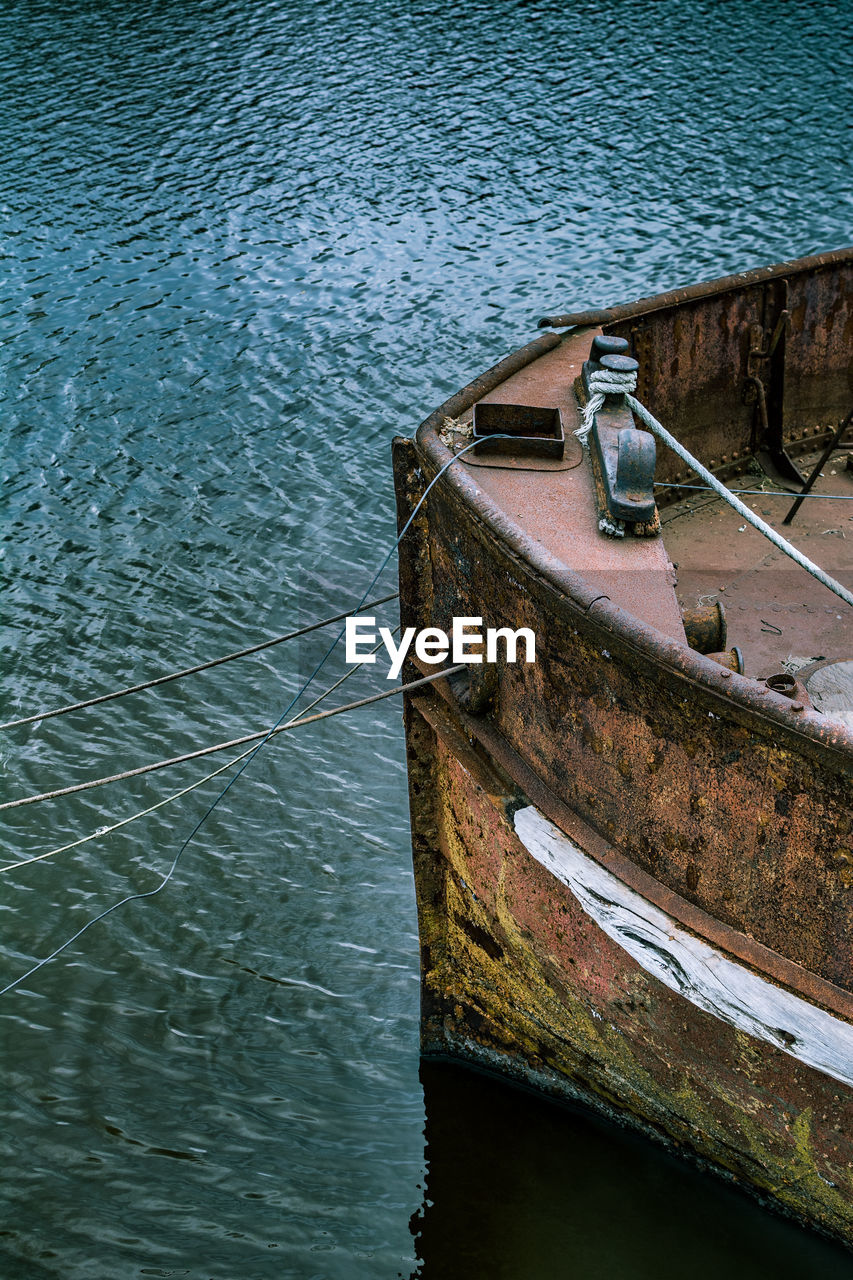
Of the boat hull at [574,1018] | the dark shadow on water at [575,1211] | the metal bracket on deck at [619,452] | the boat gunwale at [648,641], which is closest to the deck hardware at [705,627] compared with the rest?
the metal bracket on deck at [619,452]

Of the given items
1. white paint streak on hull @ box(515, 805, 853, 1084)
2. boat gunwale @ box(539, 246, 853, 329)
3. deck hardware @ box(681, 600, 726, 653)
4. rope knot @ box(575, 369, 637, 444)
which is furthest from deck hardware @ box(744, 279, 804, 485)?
white paint streak on hull @ box(515, 805, 853, 1084)

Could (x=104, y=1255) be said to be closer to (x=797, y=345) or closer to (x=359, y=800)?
(x=359, y=800)

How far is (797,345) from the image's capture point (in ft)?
21.8

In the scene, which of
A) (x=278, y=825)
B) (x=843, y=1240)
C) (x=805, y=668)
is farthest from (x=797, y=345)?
(x=843, y=1240)

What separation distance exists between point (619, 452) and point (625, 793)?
1179mm

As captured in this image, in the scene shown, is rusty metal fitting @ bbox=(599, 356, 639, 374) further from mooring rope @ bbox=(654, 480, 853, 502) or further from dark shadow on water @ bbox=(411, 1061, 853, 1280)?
dark shadow on water @ bbox=(411, 1061, 853, 1280)

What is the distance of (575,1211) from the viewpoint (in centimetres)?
485

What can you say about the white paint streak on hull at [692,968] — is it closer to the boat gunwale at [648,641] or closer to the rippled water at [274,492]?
the boat gunwale at [648,641]

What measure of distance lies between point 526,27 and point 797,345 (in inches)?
782

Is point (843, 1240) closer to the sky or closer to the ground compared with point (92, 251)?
closer to the ground

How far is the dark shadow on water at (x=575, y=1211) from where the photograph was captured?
455 centimetres

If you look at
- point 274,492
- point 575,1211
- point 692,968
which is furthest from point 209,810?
point 692,968

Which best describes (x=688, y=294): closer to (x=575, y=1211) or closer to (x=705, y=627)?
(x=705, y=627)

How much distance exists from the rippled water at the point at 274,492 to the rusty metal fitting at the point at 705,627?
2.43 m
